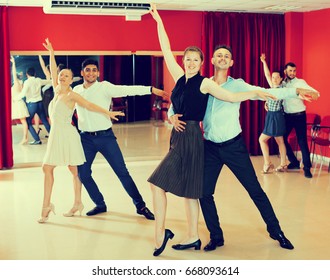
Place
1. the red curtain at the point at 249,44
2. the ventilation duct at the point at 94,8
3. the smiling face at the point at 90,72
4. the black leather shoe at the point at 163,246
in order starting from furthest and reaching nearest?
1. the red curtain at the point at 249,44
2. the ventilation duct at the point at 94,8
3. the smiling face at the point at 90,72
4. the black leather shoe at the point at 163,246

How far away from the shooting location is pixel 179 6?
827 centimetres

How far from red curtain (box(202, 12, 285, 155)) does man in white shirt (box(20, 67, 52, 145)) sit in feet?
8.44

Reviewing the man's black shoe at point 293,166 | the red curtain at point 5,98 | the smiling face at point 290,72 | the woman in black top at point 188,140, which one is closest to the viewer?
→ the woman in black top at point 188,140

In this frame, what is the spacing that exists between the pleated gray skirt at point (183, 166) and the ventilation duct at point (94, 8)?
12.2 ft

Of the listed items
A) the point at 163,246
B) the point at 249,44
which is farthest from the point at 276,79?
the point at 163,246

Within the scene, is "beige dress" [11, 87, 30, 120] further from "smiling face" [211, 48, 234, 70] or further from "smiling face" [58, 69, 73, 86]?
"smiling face" [211, 48, 234, 70]

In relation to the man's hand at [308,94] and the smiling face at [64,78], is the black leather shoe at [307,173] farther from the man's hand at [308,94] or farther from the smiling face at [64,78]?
the smiling face at [64,78]

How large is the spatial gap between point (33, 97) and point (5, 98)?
50 cm

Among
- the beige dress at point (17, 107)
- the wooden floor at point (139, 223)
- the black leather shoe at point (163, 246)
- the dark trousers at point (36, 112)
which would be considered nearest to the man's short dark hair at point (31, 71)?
the beige dress at point (17, 107)

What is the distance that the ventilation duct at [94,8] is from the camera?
23.8 ft

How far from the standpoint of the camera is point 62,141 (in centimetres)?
518

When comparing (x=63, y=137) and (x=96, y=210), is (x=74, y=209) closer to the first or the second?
(x=96, y=210)

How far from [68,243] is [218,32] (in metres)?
5.23

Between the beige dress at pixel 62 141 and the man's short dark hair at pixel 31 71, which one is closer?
the beige dress at pixel 62 141
